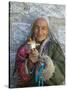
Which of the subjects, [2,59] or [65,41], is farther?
[65,41]

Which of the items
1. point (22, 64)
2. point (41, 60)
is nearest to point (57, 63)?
point (41, 60)

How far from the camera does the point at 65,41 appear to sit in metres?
2.09

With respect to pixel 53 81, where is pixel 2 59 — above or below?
above

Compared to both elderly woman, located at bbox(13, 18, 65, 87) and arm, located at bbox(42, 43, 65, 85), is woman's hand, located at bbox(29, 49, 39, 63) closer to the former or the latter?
elderly woman, located at bbox(13, 18, 65, 87)

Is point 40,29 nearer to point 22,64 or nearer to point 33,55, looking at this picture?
point 33,55

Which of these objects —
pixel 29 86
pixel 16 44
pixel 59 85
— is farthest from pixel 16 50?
pixel 59 85

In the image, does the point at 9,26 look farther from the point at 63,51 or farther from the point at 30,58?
the point at 63,51

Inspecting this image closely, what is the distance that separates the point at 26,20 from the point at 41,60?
0.35m

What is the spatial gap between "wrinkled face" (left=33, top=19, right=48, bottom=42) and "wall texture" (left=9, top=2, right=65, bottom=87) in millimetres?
41

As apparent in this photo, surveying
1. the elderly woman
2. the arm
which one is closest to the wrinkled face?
the elderly woman

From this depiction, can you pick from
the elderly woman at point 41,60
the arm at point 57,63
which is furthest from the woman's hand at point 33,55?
the arm at point 57,63

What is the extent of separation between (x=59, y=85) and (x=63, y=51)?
0.95 feet

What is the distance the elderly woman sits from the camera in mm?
1983

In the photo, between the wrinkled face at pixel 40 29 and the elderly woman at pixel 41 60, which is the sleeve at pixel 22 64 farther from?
the wrinkled face at pixel 40 29
